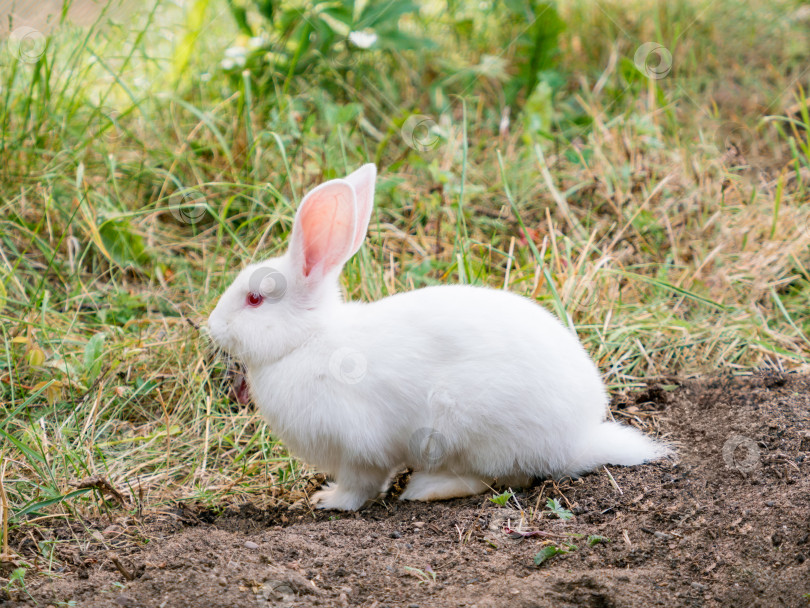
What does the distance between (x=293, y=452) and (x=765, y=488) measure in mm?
1577

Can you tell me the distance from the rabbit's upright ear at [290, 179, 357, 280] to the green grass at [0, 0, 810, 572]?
32.2 inches

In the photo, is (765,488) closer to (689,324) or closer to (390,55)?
(689,324)

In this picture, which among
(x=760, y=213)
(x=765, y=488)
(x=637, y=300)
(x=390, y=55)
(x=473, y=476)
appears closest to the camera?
(x=765, y=488)

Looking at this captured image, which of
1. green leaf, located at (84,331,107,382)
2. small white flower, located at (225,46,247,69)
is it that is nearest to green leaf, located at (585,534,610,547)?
green leaf, located at (84,331,107,382)

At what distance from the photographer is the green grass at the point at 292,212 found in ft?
11.4

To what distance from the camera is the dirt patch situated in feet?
7.26

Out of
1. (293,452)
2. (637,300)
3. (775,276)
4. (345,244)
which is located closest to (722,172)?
(775,276)

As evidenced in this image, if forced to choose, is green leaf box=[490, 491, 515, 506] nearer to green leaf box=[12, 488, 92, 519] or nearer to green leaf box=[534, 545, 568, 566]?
green leaf box=[534, 545, 568, 566]

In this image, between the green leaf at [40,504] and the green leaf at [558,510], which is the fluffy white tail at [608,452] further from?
the green leaf at [40,504]

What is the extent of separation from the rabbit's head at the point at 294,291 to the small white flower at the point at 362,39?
93.3 inches

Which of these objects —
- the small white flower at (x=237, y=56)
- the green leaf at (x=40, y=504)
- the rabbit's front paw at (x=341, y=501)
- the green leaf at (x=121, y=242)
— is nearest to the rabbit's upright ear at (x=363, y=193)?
the rabbit's front paw at (x=341, y=501)

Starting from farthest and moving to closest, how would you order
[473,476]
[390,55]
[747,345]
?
[390,55] → [747,345] → [473,476]

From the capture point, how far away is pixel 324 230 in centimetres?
302

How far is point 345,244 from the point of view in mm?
3037
